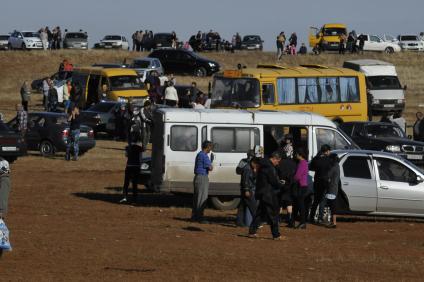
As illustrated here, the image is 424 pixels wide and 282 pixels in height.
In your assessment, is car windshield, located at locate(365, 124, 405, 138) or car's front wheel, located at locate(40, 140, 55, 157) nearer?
car windshield, located at locate(365, 124, 405, 138)

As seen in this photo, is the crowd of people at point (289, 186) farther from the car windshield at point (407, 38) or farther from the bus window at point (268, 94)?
the car windshield at point (407, 38)

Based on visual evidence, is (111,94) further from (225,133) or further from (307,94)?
(225,133)

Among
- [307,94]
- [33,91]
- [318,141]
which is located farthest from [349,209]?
[33,91]

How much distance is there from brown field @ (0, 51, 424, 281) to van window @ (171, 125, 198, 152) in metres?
1.40

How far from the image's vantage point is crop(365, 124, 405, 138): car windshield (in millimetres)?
33312

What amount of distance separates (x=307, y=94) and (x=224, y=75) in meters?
3.69

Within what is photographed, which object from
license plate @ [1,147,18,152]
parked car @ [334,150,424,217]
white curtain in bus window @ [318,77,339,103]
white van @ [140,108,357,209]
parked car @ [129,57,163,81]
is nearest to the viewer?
parked car @ [334,150,424,217]

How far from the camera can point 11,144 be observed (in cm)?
3447

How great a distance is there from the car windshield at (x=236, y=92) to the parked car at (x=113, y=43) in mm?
41679

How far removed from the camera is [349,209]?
22969 millimetres

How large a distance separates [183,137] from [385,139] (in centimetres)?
931

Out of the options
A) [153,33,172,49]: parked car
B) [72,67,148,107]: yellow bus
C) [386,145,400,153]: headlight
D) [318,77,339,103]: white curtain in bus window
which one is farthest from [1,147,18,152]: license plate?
[153,33,172,49]: parked car

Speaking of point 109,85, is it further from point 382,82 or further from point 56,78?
point 382,82

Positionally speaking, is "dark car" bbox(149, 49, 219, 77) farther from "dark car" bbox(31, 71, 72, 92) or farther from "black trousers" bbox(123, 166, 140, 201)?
"black trousers" bbox(123, 166, 140, 201)
